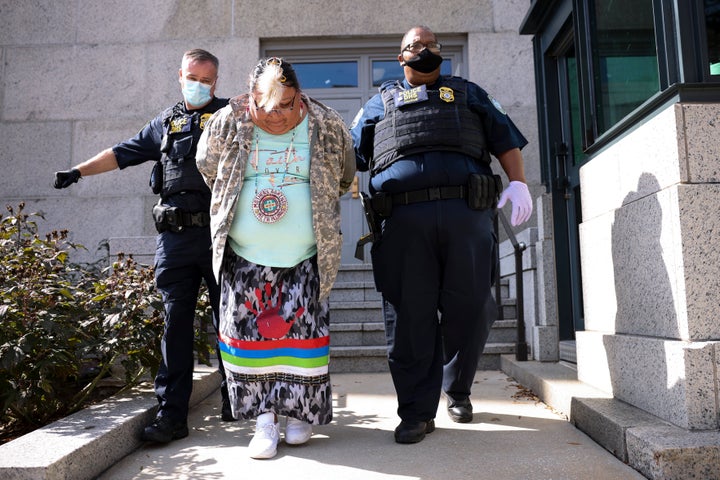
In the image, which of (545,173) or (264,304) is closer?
(264,304)

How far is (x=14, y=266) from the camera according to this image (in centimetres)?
300

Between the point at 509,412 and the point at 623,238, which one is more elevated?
the point at 623,238

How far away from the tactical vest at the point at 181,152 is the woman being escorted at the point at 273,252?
0.27 m

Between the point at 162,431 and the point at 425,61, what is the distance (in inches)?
79.1

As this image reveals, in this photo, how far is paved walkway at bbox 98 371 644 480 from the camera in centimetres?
229

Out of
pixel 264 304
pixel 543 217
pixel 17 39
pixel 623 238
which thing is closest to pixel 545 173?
pixel 543 217

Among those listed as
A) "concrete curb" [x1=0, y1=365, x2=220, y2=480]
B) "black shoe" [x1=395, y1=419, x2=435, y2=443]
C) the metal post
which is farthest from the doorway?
"concrete curb" [x1=0, y1=365, x2=220, y2=480]

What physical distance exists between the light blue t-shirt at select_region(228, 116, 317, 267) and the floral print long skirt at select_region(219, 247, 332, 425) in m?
0.06

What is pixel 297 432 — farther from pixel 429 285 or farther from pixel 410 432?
pixel 429 285

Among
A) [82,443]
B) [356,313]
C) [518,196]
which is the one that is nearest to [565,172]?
[518,196]

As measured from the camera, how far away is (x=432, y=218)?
276 cm

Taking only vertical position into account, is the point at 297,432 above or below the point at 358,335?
below

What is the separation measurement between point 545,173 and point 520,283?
84 cm

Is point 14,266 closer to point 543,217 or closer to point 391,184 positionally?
point 391,184
